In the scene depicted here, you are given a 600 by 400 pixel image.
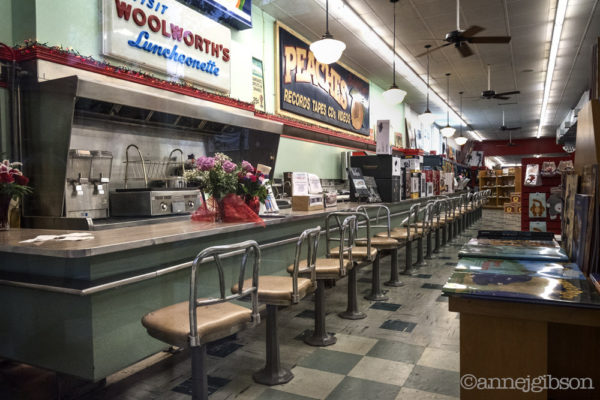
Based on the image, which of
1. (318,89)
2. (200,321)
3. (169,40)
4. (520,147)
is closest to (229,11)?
(169,40)

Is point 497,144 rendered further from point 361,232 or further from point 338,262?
point 338,262

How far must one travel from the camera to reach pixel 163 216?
3881 mm

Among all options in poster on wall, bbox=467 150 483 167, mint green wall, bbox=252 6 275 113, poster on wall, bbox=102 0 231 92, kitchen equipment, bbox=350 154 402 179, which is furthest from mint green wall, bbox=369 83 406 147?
poster on wall, bbox=467 150 483 167

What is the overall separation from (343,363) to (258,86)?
4.37m

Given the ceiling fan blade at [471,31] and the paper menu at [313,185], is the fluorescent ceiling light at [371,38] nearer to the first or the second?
the ceiling fan blade at [471,31]

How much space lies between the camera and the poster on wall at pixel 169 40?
3.91 meters

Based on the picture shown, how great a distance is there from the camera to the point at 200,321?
1.81m

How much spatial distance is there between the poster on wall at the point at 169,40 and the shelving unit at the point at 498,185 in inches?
645

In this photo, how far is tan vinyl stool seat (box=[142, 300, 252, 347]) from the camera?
1753mm

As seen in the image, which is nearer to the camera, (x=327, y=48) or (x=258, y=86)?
(x=327, y=48)

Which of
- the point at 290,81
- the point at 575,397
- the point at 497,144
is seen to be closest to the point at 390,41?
the point at 290,81

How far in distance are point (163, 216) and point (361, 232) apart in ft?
8.30

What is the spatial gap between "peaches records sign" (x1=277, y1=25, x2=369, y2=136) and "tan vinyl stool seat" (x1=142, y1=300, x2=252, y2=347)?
195 inches

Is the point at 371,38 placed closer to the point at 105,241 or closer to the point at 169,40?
the point at 169,40
